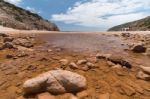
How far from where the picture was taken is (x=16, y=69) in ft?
28.9

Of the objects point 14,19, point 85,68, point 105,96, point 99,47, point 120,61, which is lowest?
point 105,96

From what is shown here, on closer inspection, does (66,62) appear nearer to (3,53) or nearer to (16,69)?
(16,69)

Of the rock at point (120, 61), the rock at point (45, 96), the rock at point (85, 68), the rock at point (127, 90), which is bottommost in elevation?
the rock at point (127, 90)

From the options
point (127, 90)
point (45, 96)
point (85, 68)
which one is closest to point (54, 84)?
point (45, 96)

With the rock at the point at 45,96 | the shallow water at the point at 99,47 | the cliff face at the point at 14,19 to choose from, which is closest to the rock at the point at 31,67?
the rock at the point at 45,96

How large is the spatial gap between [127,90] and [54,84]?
2.25m

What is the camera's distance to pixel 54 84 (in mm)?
6359

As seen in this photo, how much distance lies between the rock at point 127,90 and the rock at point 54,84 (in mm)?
1312

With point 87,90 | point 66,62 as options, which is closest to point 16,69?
point 66,62

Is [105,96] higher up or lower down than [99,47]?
lower down

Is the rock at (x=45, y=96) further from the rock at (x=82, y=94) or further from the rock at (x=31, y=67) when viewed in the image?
the rock at (x=31, y=67)

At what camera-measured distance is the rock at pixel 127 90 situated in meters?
6.71

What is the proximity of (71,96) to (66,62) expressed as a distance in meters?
3.56

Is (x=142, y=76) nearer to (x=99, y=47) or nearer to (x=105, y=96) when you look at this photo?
(x=105, y=96)
